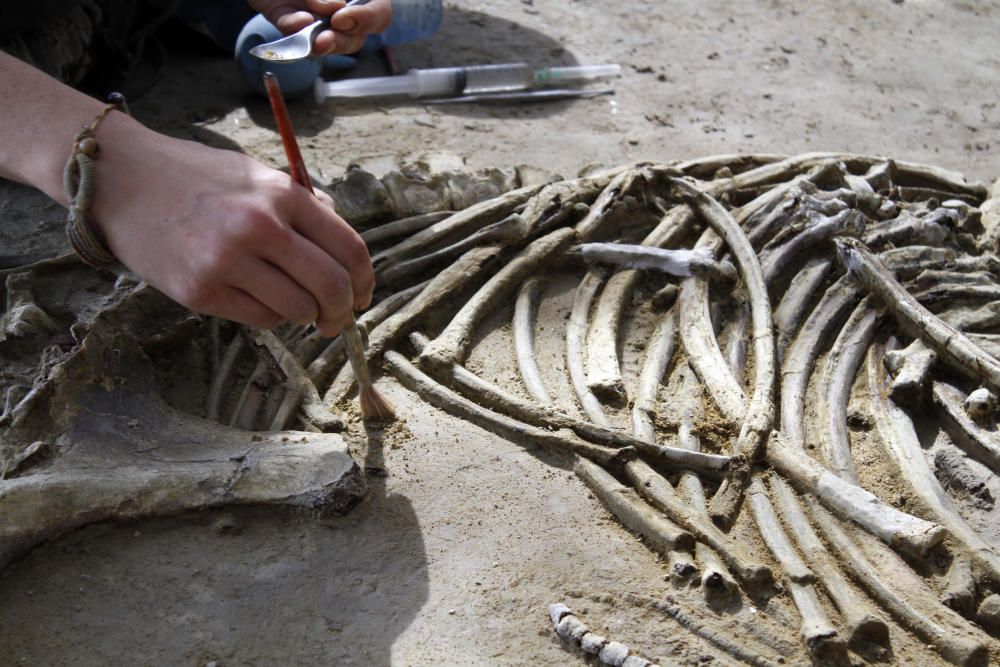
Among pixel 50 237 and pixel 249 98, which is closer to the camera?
pixel 50 237

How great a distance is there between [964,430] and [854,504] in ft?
1.84

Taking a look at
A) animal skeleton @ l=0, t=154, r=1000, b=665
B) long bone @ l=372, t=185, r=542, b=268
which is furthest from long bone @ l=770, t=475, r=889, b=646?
long bone @ l=372, t=185, r=542, b=268

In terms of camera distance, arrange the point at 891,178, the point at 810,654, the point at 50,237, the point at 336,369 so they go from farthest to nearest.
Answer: the point at 891,178 → the point at 50,237 → the point at 336,369 → the point at 810,654

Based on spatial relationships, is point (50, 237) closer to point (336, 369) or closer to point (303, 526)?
point (336, 369)

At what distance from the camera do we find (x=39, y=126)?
204cm

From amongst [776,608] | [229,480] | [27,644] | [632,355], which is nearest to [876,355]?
[632,355]

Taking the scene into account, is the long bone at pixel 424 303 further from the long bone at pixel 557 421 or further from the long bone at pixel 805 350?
the long bone at pixel 805 350

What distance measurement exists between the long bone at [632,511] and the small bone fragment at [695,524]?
22 millimetres

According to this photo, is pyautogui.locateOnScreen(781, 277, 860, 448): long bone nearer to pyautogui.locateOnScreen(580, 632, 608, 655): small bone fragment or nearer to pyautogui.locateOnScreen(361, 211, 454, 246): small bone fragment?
pyautogui.locateOnScreen(580, 632, 608, 655): small bone fragment

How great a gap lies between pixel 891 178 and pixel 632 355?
1.57m

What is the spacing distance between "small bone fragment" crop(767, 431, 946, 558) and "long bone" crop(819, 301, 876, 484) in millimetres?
116

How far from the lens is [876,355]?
2.94m

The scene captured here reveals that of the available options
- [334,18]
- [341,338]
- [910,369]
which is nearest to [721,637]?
[910,369]

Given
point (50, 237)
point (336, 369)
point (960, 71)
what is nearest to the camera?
point (336, 369)
